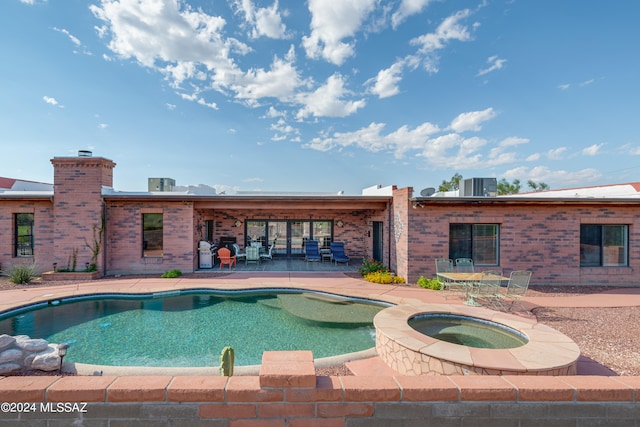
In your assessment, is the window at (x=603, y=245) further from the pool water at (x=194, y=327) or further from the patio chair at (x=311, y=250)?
the patio chair at (x=311, y=250)

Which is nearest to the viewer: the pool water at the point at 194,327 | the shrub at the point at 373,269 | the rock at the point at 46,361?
the rock at the point at 46,361

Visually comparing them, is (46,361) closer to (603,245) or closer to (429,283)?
(429,283)

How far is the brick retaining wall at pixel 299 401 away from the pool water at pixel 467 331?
102 inches

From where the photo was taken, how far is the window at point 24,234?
448 inches

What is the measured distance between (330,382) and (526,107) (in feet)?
52.8

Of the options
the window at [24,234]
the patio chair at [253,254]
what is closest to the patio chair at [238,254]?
the patio chair at [253,254]

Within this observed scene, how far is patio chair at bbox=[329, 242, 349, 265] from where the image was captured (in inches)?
541

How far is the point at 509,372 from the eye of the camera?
356 cm

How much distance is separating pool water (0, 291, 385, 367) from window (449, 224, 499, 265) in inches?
169

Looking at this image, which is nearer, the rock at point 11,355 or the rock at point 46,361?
the rock at point 11,355

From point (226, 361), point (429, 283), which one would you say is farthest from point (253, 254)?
point (226, 361)

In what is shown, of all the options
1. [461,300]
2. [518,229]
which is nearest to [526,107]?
[518,229]

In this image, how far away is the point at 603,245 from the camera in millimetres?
10281

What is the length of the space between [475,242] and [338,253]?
20.0ft
